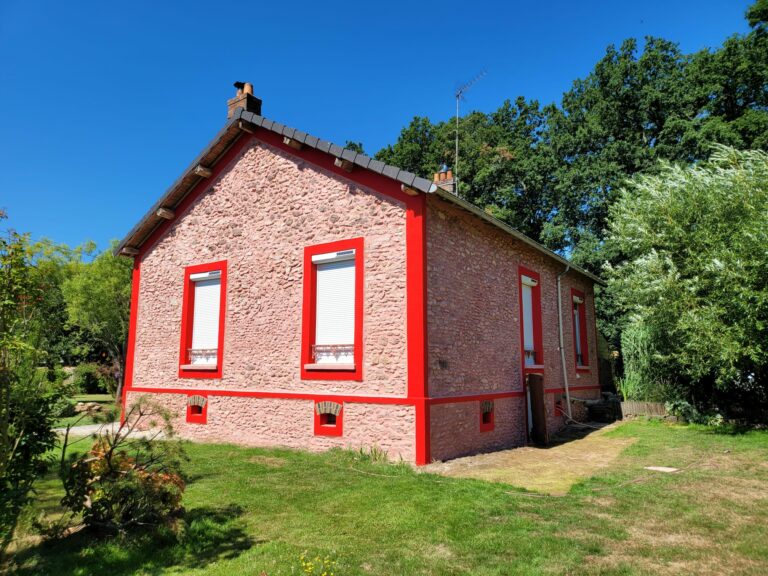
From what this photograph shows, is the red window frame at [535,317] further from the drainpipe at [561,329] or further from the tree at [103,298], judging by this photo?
the tree at [103,298]

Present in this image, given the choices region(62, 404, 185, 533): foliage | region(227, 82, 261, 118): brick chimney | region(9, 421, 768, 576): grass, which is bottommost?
region(9, 421, 768, 576): grass

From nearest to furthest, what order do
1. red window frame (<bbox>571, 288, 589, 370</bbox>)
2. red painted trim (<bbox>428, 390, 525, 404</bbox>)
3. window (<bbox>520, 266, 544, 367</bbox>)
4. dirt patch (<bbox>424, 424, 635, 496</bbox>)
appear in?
dirt patch (<bbox>424, 424, 635, 496</bbox>)
red painted trim (<bbox>428, 390, 525, 404</bbox>)
window (<bbox>520, 266, 544, 367</bbox>)
red window frame (<bbox>571, 288, 589, 370</bbox>)

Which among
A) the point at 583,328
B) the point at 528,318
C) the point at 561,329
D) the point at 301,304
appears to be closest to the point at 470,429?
the point at 301,304

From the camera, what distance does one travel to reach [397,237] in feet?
31.0

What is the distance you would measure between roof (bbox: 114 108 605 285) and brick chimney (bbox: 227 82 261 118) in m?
0.69

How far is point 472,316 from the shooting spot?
1051 centimetres

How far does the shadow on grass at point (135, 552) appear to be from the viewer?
14.2 ft

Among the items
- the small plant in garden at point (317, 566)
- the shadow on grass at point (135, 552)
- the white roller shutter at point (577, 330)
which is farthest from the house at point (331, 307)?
the small plant in garden at point (317, 566)

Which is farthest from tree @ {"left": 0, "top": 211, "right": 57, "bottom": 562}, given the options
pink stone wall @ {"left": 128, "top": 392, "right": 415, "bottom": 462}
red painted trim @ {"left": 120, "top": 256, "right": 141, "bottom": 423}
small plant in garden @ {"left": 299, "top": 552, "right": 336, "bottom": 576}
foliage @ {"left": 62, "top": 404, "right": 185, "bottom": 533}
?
red painted trim @ {"left": 120, "top": 256, "right": 141, "bottom": 423}

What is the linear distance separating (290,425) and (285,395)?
0.61 meters

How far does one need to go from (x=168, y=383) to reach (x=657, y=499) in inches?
436

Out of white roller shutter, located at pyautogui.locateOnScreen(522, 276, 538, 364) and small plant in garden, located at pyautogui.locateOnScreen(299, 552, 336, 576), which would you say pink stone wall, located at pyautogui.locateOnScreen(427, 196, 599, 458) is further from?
small plant in garden, located at pyautogui.locateOnScreen(299, 552, 336, 576)

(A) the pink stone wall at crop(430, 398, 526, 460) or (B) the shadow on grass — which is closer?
(B) the shadow on grass

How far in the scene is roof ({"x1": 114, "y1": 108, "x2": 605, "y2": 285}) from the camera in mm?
9180
